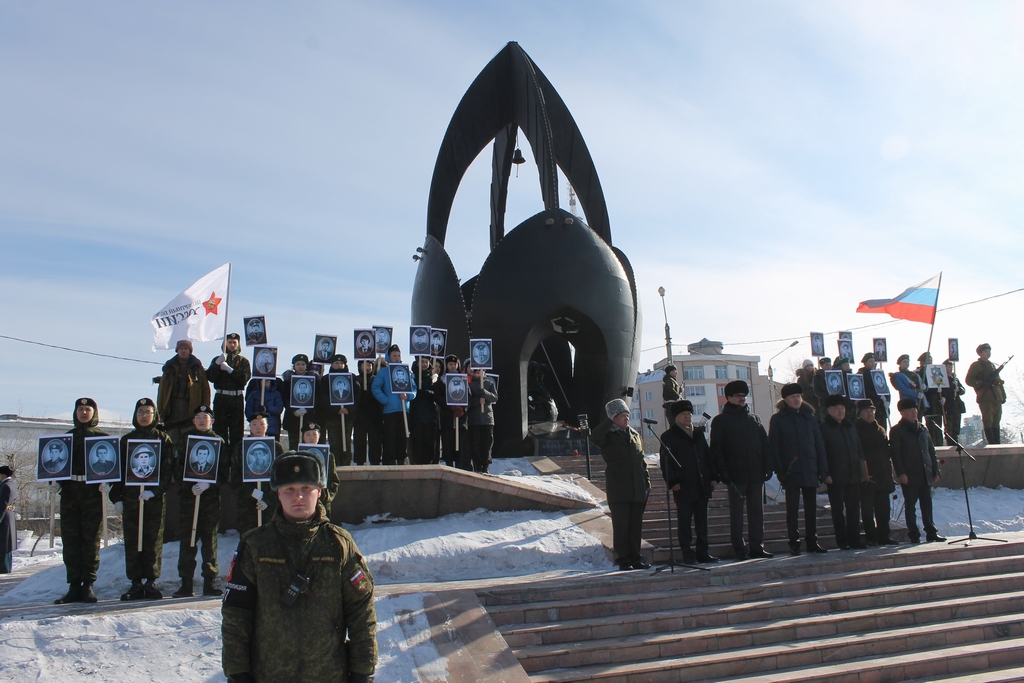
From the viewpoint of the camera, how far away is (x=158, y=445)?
608 centimetres

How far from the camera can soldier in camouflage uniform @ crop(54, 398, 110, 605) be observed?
5840 millimetres

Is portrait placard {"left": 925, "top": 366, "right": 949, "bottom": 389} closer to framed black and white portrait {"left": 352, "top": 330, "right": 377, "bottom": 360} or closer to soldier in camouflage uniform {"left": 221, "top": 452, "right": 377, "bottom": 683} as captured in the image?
framed black and white portrait {"left": 352, "top": 330, "right": 377, "bottom": 360}

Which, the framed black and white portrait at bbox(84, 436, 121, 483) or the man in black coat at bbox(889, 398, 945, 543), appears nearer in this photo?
the framed black and white portrait at bbox(84, 436, 121, 483)

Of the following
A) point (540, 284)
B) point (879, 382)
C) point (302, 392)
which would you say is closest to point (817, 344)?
point (879, 382)

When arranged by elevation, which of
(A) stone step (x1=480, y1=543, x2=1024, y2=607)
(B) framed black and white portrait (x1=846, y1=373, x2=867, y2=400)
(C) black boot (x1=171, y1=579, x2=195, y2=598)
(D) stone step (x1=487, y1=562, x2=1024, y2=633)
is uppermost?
Answer: (B) framed black and white portrait (x1=846, y1=373, x2=867, y2=400)

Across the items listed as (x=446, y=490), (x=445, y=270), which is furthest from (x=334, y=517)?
(x=445, y=270)

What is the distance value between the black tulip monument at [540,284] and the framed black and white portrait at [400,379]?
488 cm

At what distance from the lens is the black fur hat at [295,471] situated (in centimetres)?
265

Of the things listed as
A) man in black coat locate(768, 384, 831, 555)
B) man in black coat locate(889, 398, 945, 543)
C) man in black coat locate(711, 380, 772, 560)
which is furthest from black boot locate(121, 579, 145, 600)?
man in black coat locate(889, 398, 945, 543)

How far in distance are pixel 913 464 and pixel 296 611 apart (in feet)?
24.1

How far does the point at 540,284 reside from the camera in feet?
45.1

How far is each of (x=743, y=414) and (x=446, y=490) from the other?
3.04 meters

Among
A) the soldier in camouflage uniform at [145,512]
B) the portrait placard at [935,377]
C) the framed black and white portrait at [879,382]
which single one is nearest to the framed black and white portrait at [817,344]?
the framed black and white portrait at [879,382]

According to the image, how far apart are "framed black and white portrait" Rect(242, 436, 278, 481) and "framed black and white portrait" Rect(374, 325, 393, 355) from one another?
11.7 ft
